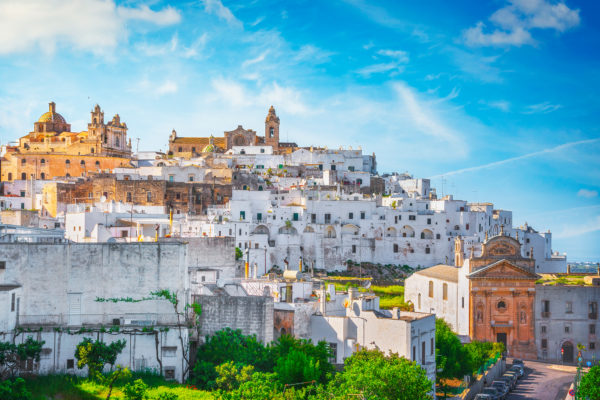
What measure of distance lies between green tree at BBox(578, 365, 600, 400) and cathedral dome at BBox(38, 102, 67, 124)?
64.5m

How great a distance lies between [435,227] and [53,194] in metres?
33.9

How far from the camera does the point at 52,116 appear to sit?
8119 centimetres

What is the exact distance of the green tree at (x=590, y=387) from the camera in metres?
30.9

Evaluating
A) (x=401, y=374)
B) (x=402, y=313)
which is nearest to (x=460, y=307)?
(x=402, y=313)

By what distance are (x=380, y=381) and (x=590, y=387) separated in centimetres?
1139

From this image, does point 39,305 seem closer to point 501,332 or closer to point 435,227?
point 501,332

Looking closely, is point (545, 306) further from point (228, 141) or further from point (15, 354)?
point (228, 141)

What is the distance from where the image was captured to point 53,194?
62812 millimetres

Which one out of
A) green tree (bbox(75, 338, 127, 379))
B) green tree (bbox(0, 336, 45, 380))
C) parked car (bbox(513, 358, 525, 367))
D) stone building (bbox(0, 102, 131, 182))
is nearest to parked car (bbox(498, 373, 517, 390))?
parked car (bbox(513, 358, 525, 367))

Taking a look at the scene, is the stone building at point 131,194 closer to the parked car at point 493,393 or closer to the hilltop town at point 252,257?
the hilltop town at point 252,257

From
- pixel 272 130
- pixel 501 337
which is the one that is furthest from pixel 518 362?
pixel 272 130

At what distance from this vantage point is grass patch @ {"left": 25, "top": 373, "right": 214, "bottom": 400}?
2473 centimetres

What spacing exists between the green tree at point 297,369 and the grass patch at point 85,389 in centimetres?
279

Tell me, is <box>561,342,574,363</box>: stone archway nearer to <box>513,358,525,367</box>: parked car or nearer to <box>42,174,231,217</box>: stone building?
<box>513,358,525,367</box>: parked car
